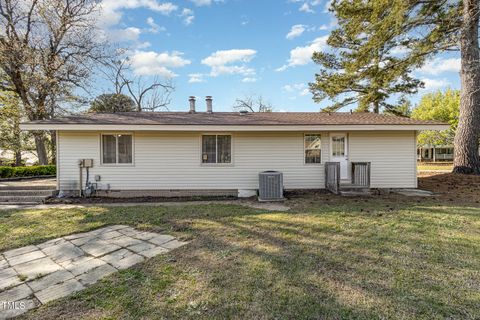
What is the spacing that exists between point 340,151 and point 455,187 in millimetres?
4288

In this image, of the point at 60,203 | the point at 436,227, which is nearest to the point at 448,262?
the point at 436,227

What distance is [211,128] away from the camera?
743 cm

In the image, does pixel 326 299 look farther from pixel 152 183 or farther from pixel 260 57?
pixel 260 57

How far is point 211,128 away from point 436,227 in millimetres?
6010

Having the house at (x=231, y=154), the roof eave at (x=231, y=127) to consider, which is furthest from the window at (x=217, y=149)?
the roof eave at (x=231, y=127)

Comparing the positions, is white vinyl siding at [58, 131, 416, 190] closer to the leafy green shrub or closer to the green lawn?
the green lawn

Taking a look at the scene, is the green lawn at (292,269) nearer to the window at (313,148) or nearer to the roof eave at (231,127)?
the roof eave at (231,127)

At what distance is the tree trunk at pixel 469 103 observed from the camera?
9.43 metres

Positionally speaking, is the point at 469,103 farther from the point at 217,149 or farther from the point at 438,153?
the point at 438,153

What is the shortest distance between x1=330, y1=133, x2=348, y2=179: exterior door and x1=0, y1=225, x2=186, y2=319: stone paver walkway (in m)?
6.50

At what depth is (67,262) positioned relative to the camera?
3.22 m

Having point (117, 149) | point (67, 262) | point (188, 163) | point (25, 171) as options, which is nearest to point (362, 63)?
point (188, 163)

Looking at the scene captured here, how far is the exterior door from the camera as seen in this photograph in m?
8.34

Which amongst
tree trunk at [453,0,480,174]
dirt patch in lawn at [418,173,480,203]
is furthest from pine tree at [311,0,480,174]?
dirt patch in lawn at [418,173,480,203]
